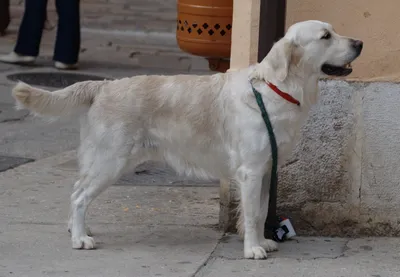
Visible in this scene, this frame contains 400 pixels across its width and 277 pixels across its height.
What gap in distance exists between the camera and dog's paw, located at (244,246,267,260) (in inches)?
215

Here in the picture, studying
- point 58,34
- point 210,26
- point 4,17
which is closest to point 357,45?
point 210,26

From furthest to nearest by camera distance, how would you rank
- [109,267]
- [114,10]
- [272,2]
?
[114,10]
[272,2]
[109,267]

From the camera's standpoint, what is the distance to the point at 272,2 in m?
5.60

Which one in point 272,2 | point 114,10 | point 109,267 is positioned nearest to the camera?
point 109,267

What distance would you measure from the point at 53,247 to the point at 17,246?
0.20m

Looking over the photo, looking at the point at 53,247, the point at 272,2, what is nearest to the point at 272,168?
the point at 272,2

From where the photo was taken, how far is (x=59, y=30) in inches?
430

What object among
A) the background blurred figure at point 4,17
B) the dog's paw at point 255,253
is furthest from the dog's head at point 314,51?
the background blurred figure at point 4,17

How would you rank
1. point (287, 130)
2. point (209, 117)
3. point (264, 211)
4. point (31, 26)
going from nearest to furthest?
point (287, 130) < point (209, 117) < point (264, 211) < point (31, 26)

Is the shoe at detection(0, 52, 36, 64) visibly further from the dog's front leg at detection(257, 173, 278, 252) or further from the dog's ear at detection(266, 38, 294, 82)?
the dog's ear at detection(266, 38, 294, 82)

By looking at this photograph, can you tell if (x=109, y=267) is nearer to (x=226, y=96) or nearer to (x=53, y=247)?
(x=53, y=247)

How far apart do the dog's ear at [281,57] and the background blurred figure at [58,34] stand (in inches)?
230

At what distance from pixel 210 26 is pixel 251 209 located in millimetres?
1785

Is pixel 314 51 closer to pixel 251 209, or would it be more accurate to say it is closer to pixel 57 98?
pixel 251 209
